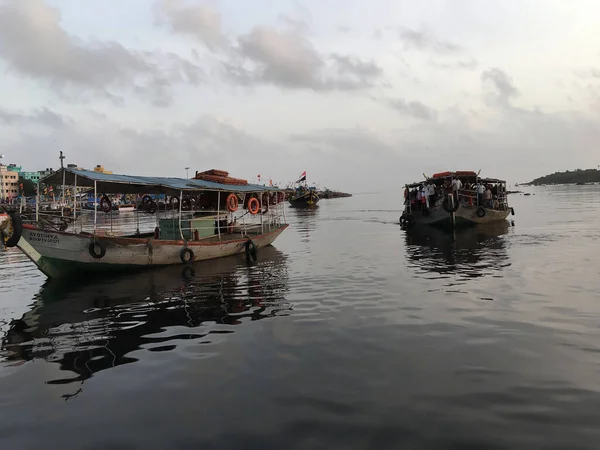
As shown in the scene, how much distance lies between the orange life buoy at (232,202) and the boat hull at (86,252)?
11.2 feet

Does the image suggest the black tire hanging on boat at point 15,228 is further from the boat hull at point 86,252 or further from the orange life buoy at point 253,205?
the orange life buoy at point 253,205

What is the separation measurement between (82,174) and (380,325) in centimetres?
1155

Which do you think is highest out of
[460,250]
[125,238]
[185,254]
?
[125,238]

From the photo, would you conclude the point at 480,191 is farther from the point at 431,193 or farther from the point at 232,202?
the point at 232,202

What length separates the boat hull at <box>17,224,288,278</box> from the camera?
1353cm

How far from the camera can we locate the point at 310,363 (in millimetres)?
6520

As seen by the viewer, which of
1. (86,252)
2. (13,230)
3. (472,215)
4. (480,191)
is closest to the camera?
(13,230)

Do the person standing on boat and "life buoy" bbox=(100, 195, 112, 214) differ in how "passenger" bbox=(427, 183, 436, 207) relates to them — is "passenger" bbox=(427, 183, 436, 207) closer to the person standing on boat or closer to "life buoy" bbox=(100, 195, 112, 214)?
the person standing on boat

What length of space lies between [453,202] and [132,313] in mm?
22836

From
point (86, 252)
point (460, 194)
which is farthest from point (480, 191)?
point (86, 252)

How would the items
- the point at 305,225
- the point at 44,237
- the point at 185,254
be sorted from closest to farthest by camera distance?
1. the point at 44,237
2. the point at 185,254
3. the point at 305,225

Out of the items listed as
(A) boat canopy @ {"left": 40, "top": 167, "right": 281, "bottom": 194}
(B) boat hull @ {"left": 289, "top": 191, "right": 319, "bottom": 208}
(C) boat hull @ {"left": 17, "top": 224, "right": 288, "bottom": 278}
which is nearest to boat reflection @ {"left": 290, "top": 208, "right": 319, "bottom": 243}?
(A) boat canopy @ {"left": 40, "top": 167, "right": 281, "bottom": 194}

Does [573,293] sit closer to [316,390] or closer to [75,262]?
[316,390]

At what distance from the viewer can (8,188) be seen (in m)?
120
